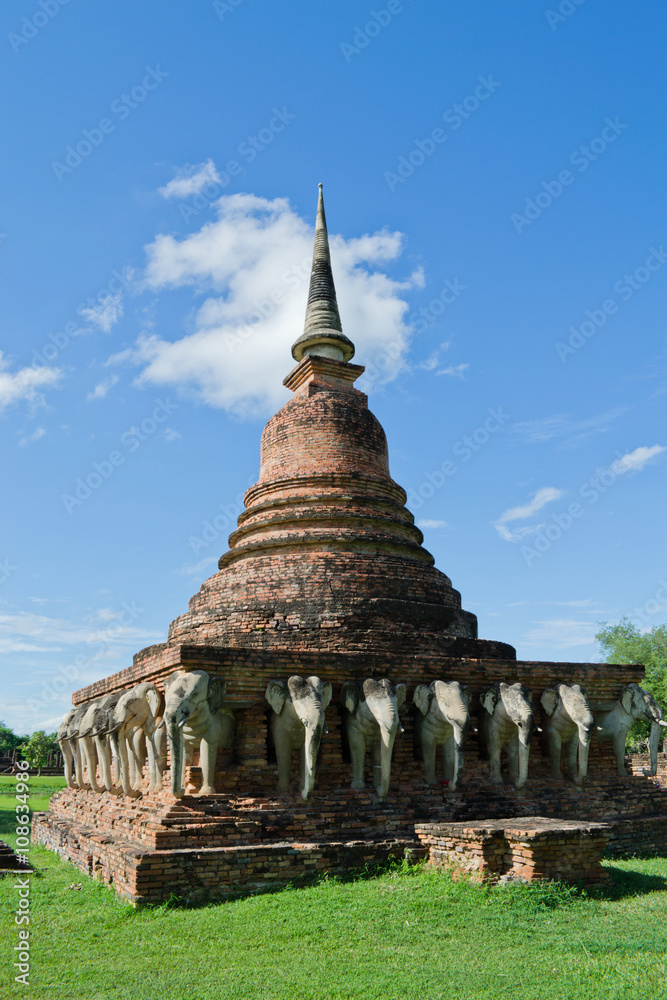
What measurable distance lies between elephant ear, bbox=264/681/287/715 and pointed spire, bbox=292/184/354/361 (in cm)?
1096

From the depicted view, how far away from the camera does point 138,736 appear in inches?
466

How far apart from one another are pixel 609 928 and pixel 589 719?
15.9 ft

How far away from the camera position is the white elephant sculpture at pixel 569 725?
12188mm

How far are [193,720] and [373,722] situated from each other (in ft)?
8.74

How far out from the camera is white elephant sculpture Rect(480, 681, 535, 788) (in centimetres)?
1152

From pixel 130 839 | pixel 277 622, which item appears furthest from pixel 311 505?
pixel 130 839

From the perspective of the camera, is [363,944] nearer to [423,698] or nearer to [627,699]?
[423,698]

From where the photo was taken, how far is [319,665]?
11.2 metres

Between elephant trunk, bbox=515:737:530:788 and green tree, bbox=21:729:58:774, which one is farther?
green tree, bbox=21:729:58:774

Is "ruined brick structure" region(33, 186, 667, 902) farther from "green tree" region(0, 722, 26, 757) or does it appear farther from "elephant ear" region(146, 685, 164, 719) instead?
"green tree" region(0, 722, 26, 757)

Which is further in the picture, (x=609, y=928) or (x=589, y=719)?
(x=589, y=719)

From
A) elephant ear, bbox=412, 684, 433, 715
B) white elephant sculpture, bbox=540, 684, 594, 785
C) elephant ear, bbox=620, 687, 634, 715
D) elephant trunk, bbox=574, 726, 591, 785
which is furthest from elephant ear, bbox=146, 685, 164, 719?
elephant ear, bbox=620, 687, 634, 715

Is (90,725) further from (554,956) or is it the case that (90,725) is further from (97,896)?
(554,956)

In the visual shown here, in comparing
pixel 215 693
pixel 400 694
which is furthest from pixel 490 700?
pixel 215 693
